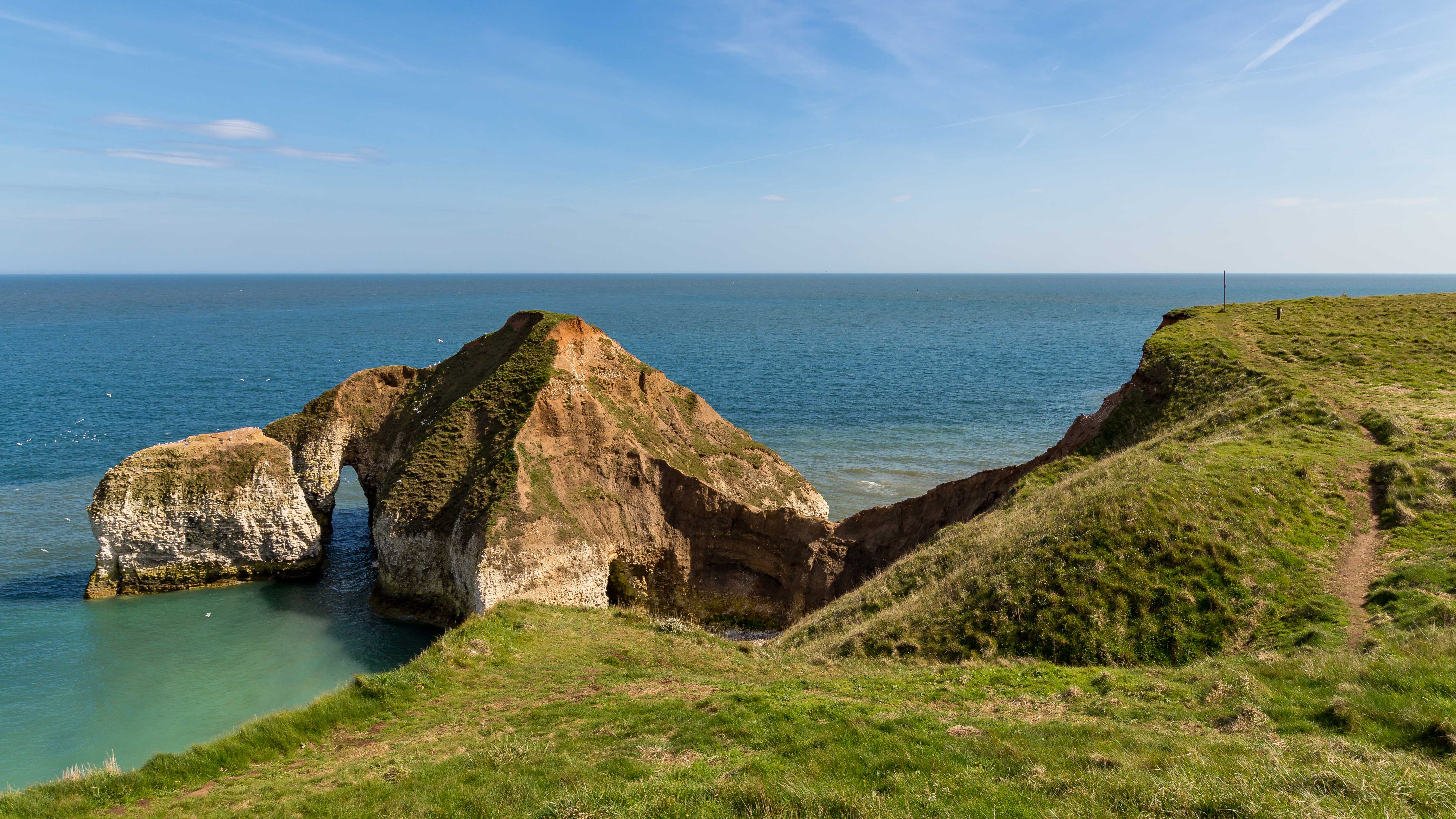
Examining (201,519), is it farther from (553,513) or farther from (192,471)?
(553,513)

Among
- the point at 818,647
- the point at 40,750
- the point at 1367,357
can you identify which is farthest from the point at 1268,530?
the point at 40,750

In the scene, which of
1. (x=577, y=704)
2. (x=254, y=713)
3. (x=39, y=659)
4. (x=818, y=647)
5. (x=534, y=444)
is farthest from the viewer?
(x=534, y=444)

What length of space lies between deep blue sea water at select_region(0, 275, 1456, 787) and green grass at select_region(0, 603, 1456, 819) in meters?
12.1

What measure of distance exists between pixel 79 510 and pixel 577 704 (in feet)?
156

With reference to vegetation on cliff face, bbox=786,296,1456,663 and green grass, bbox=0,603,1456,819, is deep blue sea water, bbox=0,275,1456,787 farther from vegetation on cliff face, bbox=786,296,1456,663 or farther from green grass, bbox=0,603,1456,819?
vegetation on cliff face, bbox=786,296,1456,663

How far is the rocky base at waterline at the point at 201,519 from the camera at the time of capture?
3538 cm

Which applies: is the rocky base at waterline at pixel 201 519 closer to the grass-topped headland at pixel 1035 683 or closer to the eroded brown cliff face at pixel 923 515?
the grass-topped headland at pixel 1035 683

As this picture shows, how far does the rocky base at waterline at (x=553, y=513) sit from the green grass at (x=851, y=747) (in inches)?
467

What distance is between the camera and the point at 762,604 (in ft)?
118

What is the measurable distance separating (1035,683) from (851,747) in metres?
5.83

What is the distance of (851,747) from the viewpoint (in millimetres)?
12594

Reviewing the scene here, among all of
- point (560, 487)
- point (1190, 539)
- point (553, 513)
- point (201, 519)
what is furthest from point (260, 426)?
point (1190, 539)

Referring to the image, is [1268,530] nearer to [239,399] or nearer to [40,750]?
[40,750]

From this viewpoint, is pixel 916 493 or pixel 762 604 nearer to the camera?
pixel 762 604
